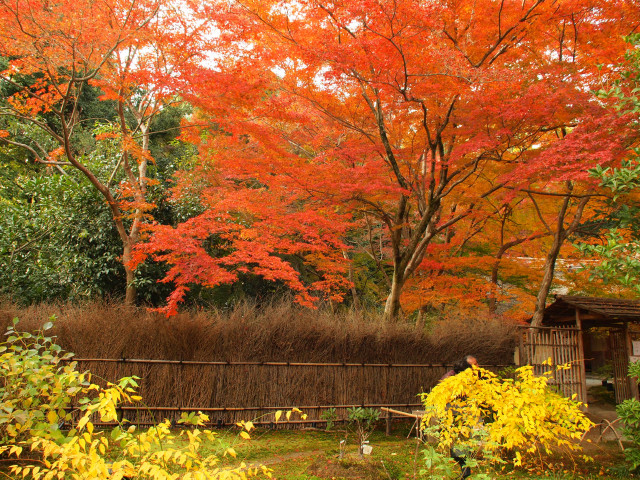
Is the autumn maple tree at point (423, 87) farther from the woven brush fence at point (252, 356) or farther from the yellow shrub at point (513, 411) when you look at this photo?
the yellow shrub at point (513, 411)

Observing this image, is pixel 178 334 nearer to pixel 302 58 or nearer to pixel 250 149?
pixel 302 58

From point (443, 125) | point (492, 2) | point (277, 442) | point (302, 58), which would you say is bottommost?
point (277, 442)

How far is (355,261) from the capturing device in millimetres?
16250

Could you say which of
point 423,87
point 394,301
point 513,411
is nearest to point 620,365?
point 394,301

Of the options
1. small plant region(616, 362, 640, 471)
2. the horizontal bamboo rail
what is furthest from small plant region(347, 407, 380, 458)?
small plant region(616, 362, 640, 471)

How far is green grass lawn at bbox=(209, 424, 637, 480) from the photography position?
18.0ft

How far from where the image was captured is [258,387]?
25.9 ft

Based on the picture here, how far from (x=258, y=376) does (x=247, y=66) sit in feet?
19.3

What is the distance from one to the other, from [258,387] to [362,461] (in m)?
2.78

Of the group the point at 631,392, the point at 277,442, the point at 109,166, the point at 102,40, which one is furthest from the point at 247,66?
the point at 631,392

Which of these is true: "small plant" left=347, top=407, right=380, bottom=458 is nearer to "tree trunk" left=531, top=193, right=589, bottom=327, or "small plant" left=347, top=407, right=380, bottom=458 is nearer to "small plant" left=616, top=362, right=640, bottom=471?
"small plant" left=616, top=362, right=640, bottom=471

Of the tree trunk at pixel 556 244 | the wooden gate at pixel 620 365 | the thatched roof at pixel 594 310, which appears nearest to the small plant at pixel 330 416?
the tree trunk at pixel 556 244

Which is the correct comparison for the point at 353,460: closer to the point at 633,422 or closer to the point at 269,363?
the point at 269,363

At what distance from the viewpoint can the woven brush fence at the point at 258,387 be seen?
23.7 feet
